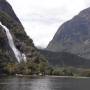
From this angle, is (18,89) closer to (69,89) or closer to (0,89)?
(0,89)

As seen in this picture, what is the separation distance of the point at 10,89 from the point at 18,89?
3.72 m

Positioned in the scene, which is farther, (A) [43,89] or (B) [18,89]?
(A) [43,89]

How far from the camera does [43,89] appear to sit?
131 metres

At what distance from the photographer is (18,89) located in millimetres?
121375

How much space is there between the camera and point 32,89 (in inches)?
5027

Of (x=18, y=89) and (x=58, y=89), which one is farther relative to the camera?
(x=58, y=89)

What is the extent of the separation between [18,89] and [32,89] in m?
7.78

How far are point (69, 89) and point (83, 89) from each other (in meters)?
5.71

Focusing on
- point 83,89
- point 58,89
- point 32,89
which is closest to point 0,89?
point 32,89

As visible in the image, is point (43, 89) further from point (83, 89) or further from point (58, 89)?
point (83, 89)

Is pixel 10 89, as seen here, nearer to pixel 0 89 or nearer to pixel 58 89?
pixel 0 89

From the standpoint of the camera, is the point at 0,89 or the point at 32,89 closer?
the point at 0,89

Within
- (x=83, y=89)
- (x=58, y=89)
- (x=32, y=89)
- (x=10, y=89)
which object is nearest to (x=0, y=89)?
(x=10, y=89)

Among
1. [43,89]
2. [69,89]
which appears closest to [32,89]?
[43,89]
